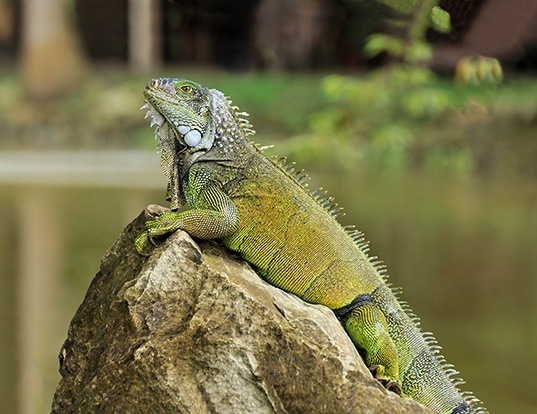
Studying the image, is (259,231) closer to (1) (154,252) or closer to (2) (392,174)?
(1) (154,252)

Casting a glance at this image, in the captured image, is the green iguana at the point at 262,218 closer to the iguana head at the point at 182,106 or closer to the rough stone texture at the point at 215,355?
the iguana head at the point at 182,106

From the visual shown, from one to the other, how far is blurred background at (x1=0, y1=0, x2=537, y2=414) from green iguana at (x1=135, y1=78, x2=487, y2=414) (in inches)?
28.6

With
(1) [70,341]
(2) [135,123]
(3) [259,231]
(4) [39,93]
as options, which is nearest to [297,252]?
(3) [259,231]

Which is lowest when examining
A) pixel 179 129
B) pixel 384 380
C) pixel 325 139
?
pixel 384 380

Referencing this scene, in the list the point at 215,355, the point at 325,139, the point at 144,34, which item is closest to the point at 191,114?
the point at 215,355

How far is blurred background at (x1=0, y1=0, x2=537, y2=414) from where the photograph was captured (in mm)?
5898

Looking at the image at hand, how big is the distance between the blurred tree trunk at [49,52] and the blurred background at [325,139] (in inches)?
1.4

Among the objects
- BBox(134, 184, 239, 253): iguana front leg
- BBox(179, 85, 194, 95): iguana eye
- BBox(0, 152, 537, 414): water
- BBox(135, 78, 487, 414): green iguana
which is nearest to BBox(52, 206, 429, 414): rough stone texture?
BBox(134, 184, 239, 253): iguana front leg

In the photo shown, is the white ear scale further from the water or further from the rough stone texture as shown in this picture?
the water

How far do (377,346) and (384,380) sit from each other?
0.41 feet

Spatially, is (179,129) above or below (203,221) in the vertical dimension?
above

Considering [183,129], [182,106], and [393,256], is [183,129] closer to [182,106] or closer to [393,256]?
[182,106]

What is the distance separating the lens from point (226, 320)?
12.3 feet

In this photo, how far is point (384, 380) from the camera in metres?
4.05
